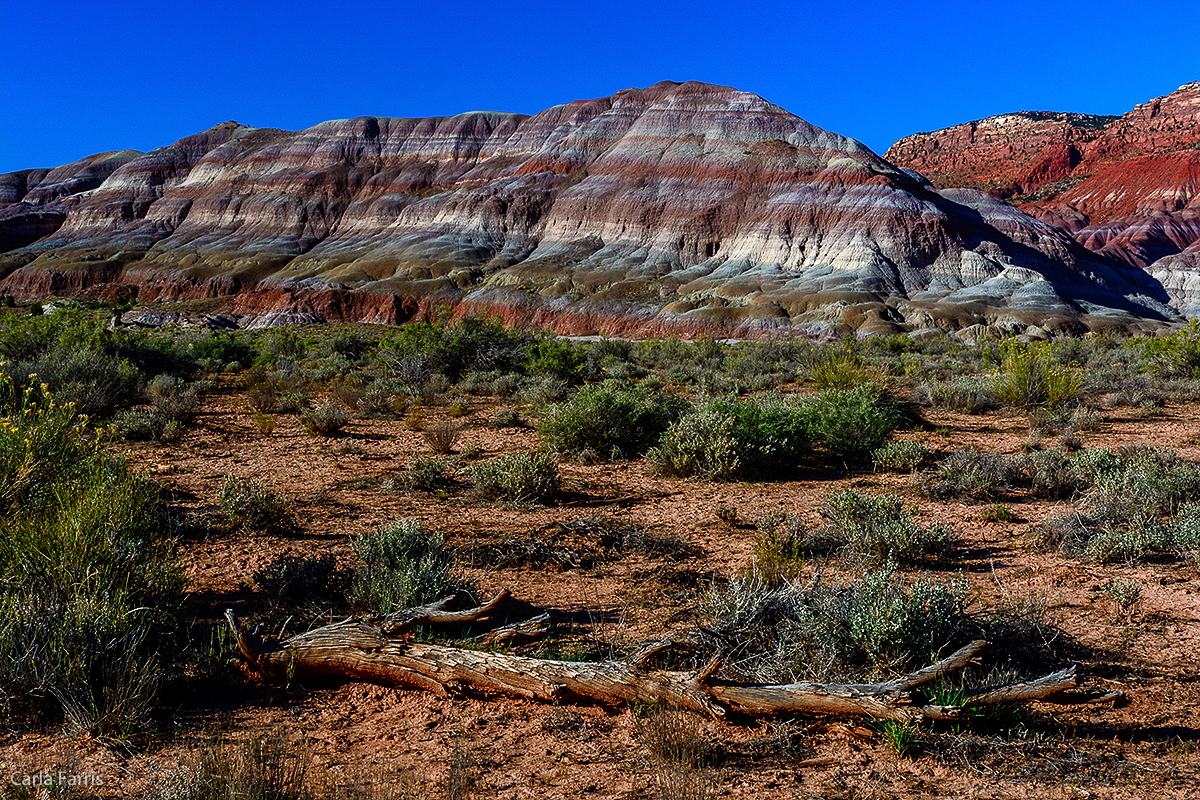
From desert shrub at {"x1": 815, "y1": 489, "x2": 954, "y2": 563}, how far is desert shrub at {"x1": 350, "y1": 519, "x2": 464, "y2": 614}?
9.58ft

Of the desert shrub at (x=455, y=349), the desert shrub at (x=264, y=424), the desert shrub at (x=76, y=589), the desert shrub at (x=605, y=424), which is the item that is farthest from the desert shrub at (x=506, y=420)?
the desert shrub at (x=76, y=589)

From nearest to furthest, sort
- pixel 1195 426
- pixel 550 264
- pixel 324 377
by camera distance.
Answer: pixel 1195 426
pixel 324 377
pixel 550 264

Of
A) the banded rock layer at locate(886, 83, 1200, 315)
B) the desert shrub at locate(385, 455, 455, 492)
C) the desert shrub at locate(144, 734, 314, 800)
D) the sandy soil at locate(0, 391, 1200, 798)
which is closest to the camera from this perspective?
the desert shrub at locate(144, 734, 314, 800)

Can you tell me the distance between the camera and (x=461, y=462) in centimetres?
849

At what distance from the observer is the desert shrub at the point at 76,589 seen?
3.06 meters

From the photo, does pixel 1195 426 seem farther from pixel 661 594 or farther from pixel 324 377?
pixel 324 377

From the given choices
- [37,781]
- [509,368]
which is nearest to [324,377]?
[509,368]

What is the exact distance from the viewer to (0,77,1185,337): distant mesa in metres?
50.5

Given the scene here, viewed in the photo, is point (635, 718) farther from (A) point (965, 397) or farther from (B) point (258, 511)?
(A) point (965, 397)

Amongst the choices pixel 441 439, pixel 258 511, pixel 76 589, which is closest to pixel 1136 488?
pixel 441 439

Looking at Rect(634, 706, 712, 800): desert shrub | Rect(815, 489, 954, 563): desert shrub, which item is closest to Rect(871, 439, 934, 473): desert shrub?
Rect(815, 489, 954, 563): desert shrub

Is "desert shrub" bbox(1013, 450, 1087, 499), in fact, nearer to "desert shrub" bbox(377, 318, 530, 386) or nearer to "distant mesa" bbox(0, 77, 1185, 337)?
"desert shrub" bbox(377, 318, 530, 386)

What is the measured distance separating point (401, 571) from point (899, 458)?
5.96 metres

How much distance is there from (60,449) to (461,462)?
14.7 ft
